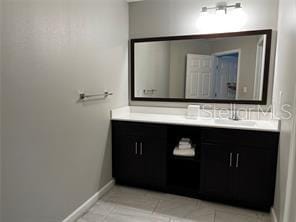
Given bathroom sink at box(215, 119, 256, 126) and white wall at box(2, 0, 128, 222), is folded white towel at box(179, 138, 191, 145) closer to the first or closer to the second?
bathroom sink at box(215, 119, 256, 126)

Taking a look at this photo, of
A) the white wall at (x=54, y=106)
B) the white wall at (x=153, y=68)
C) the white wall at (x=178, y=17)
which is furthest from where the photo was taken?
the white wall at (x=153, y=68)

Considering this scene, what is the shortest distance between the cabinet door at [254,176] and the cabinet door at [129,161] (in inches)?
40.2

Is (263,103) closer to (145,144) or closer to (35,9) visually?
(145,144)

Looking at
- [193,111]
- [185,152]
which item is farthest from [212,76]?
[185,152]

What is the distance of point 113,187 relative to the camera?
2711 millimetres

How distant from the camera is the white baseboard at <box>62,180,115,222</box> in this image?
6.72 ft

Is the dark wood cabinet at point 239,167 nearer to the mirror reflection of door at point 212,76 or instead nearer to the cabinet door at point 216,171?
the cabinet door at point 216,171

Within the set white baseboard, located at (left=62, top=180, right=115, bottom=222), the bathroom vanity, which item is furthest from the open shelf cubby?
white baseboard, located at (left=62, top=180, right=115, bottom=222)

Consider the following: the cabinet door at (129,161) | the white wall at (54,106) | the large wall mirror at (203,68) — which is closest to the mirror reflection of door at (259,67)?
the large wall mirror at (203,68)

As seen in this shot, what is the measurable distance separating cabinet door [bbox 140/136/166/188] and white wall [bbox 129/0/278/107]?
Answer: 0.64 meters

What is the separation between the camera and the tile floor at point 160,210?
7.00 feet

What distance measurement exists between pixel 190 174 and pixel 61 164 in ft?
5.13

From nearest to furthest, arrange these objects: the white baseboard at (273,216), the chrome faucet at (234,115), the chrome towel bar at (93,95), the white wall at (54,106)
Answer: the white wall at (54,106), the white baseboard at (273,216), the chrome towel bar at (93,95), the chrome faucet at (234,115)

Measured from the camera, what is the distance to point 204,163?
236cm
